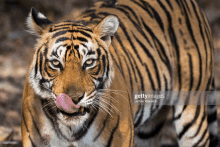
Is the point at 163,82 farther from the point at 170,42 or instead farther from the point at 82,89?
the point at 82,89

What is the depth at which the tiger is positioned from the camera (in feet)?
3.71

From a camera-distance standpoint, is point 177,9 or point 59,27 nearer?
point 59,27

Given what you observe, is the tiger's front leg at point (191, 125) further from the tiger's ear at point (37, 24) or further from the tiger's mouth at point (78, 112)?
the tiger's ear at point (37, 24)

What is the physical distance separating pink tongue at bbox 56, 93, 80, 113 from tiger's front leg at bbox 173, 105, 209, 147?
769 millimetres

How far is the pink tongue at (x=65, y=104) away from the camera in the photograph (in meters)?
1.05

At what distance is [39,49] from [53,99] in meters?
0.22

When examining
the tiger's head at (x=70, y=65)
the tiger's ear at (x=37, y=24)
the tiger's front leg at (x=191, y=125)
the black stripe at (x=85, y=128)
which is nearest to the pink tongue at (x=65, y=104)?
the tiger's head at (x=70, y=65)

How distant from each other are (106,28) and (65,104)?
37 cm

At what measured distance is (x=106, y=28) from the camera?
1229mm

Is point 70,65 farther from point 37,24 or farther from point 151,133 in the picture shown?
point 151,133

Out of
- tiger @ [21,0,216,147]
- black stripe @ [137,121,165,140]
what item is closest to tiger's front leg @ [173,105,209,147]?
tiger @ [21,0,216,147]

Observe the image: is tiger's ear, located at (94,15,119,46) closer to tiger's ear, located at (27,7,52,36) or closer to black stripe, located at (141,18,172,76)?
tiger's ear, located at (27,7,52,36)

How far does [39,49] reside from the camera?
1194 millimetres

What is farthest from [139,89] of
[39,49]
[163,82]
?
[39,49]
